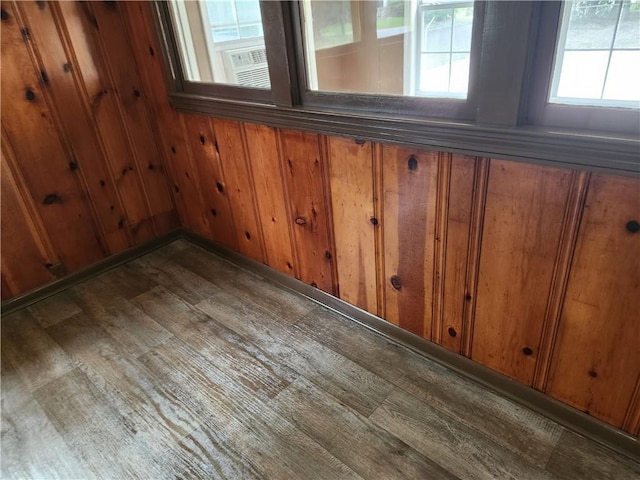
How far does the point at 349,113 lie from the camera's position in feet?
4.77

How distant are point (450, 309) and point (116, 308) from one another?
1609 mm

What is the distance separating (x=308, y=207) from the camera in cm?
182

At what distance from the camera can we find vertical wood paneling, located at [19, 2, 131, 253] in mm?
1941

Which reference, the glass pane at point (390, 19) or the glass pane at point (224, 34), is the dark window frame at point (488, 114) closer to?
the glass pane at point (224, 34)

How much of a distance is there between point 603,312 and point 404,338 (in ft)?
2.45

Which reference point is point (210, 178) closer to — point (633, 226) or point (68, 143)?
point (68, 143)

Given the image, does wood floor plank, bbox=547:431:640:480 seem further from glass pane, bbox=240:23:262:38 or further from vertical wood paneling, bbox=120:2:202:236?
vertical wood paneling, bbox=120:2:202:236

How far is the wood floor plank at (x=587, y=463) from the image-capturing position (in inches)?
48.2

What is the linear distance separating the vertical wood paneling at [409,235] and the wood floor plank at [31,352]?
1.39 m

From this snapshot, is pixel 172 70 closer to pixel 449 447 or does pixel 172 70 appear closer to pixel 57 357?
pixel 57 357

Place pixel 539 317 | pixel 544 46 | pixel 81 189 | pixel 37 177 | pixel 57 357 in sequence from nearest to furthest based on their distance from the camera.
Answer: pixel 544 46 → pixel 539 317 → pixel 57 357 → pixel 37 177 → pixel 81 189

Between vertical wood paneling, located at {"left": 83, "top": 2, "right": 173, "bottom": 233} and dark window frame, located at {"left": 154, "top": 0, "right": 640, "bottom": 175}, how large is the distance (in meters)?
1.01

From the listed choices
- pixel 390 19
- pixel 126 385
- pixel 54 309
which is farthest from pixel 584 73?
pixel 54 309

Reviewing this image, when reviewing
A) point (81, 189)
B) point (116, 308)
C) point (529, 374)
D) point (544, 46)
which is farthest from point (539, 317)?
point (81, 189)
